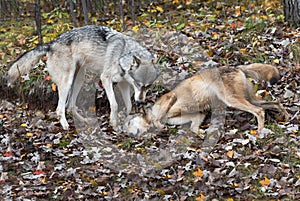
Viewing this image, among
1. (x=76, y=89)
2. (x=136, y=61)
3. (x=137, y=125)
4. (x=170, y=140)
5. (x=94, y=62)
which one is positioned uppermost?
(x=136, y=61)

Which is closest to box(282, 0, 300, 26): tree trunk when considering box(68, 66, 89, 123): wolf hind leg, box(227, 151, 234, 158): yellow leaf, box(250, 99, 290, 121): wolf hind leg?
box(250, 99, 290, 121): wolf hind leg

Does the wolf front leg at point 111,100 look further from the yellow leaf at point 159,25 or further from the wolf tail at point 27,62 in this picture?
the yellow leaf at point 159,25

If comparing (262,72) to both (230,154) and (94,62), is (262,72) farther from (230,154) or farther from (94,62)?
(94,62)

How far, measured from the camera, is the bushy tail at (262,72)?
7.67 metres

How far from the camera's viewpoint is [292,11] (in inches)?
382

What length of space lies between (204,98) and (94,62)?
1.89 m

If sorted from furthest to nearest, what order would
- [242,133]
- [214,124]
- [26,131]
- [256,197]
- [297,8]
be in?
[297,8]
[26,131]
[214,124]
[242,133]
[256,197]

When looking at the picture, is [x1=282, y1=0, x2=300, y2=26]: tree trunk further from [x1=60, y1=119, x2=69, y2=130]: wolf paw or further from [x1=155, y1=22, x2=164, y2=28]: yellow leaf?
[x1=60, y1=119, x2=69, y2=130]: wolf paw

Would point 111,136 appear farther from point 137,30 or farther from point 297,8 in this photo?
point 297,8

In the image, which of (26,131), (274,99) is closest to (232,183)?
(274,99)

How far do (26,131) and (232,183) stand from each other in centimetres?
357

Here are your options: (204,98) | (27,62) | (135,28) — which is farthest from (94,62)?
(135,28)

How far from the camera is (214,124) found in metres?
7.41

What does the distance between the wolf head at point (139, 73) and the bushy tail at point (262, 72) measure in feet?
4.30
